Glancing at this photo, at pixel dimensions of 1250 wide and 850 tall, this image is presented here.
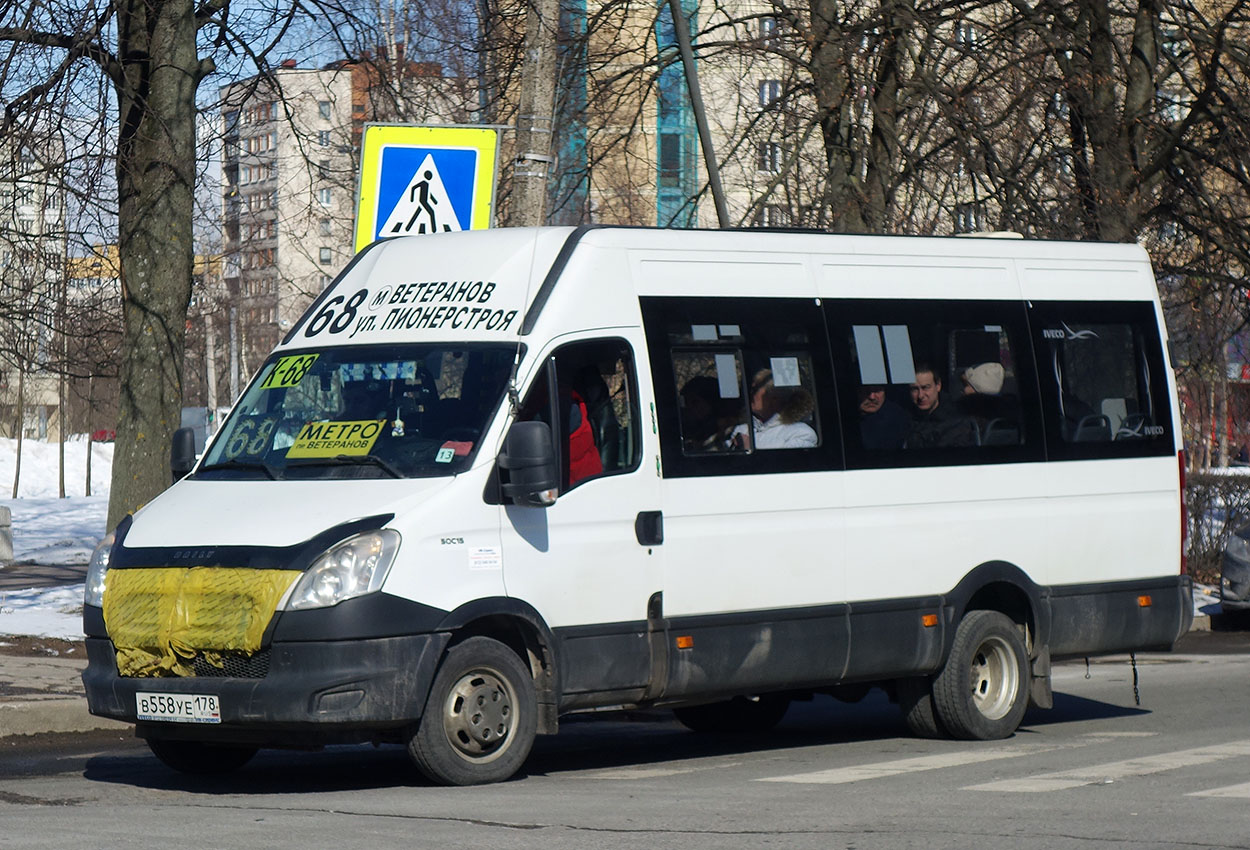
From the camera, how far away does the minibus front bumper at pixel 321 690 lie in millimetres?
8164

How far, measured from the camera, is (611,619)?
29.8ft

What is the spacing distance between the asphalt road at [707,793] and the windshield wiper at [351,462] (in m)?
1.43

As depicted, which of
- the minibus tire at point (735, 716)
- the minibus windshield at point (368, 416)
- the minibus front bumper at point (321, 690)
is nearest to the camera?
the minibus front bumper at point (321, 690)

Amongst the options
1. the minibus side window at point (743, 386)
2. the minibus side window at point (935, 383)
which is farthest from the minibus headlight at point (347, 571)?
the minibus side window at point (935, 383)

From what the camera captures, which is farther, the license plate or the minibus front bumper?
the license plate

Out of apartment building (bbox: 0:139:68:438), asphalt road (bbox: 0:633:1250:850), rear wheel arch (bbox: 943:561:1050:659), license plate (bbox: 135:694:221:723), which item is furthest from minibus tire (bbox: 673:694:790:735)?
apartment building (bbox: 0:139:68:438)

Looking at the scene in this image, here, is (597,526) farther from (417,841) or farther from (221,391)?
(221,391)

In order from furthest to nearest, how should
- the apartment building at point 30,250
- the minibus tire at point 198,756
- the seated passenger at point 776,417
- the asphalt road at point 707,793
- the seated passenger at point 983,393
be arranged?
the apartment building at point 30,250 < the seated passenger at point 983,393 < the seated passenger at point 776,417 < the minibus tire at point 198,756 < the asphalt road at point 707,793

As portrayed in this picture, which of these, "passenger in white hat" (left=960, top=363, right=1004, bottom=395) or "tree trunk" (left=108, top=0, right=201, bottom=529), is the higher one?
"tree trunk" (left=108, top=0, right=201, bottom=529)

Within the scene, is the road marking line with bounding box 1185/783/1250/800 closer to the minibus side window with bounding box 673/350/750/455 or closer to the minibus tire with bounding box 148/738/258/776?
the minibus side window with bounding box 673/350/750/455

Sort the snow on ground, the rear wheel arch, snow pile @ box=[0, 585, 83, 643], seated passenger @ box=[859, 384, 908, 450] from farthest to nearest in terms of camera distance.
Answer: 1. the snow on ground
2. snow pile @ box=[0, 585, 83, 643]
3. the rear wheel arch
4. seated passenger @ box=[859, 384, 908, 450]

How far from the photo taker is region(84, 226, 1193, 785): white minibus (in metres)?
8.38

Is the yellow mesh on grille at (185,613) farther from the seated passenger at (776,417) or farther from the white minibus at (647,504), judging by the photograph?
the seated passenger at (776,417)

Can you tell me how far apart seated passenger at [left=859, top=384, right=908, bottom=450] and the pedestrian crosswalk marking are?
3.32 meters
